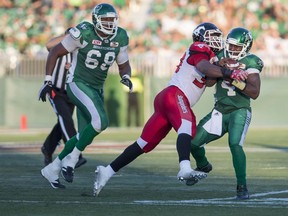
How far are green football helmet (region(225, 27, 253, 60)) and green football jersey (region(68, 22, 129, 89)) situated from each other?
1551 millimetres

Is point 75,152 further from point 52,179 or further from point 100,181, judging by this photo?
point 100,181

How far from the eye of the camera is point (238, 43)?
796cm

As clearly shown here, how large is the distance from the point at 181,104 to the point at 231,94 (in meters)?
0.46

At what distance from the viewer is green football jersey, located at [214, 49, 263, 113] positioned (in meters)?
8.05

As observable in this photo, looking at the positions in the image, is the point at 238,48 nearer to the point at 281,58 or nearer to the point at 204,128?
the point at 204,128

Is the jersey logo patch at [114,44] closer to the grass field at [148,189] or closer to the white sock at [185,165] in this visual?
the grass field at [148,189]

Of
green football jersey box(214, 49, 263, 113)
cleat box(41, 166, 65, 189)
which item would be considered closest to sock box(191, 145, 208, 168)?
green football jersey box(214, 49, 263, 113)

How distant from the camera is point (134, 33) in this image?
24.0 meters

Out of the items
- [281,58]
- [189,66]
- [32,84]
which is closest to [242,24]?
[281,58]

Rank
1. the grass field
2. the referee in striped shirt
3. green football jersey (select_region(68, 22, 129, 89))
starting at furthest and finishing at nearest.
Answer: the referee in striped shirt → green football jersey (select_region(68, 22, 129, 89)) → the grass field

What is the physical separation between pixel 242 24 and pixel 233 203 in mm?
16768

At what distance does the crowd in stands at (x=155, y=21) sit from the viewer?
77.9 feet

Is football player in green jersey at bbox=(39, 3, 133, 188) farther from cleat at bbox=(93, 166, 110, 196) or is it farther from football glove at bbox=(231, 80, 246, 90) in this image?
football glove at bbox=(231, 80, 246, 90)

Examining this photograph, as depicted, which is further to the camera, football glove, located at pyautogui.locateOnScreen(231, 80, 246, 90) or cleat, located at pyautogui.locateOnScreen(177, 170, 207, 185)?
football glove, located at pyautogui.locateOnScreen(231, 80, 246, 90)
